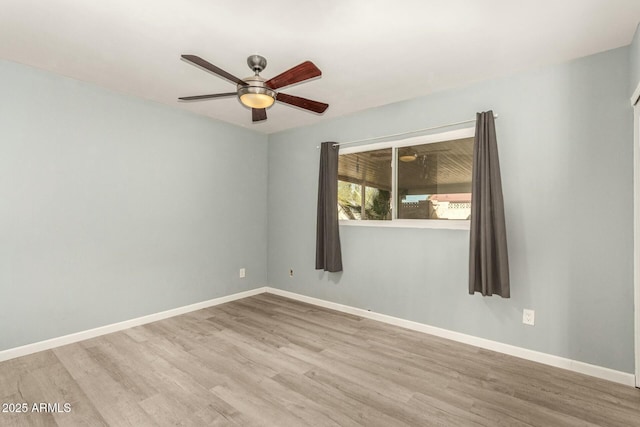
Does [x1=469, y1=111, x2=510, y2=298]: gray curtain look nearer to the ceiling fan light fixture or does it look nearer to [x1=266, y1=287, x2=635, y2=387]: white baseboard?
[x1=266, y1=287, x2=635, y2=387]: white baseboard

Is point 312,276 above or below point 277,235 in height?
below

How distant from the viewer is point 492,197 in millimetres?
2619

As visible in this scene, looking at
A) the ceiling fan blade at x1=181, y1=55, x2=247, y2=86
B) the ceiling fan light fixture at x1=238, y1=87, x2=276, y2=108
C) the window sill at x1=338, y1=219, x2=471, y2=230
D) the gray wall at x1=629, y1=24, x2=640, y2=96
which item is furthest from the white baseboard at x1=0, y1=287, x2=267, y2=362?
the gray wall at x1=629, y1=24, x2=640, y2=96

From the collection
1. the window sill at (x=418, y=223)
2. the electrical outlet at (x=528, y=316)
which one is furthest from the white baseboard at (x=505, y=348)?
the window sill at (x=418, y=223)

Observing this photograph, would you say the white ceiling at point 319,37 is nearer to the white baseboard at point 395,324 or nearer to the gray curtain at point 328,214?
the gray curtain at point 328,214

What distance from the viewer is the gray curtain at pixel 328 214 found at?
148 inches

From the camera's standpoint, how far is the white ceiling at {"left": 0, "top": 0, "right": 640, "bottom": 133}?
1.88 metres

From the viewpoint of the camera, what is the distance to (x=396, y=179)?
3490mm

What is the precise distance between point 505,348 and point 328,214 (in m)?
2.21

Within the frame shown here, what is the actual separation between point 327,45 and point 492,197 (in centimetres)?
184

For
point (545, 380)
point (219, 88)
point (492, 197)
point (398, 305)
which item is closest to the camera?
point (545, 380)

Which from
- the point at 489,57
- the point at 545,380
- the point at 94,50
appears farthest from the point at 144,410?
the point at 489,57

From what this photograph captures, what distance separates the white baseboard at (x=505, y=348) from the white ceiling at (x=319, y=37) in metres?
2.41

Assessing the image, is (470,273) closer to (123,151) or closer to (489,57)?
(489,57)
